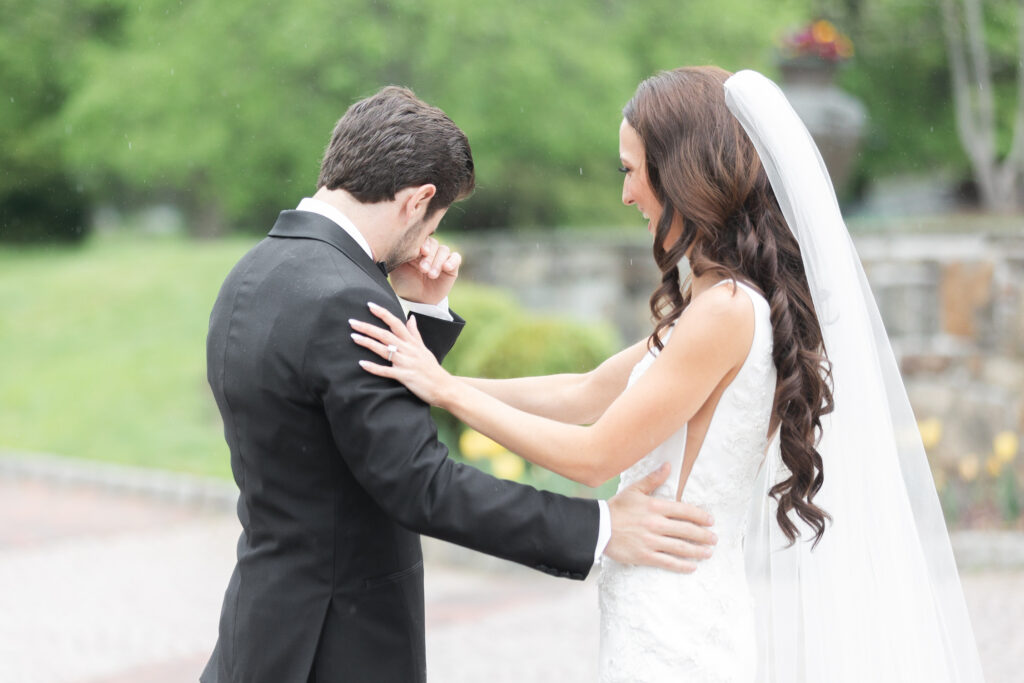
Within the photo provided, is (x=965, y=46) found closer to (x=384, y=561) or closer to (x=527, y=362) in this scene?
(x=527, y=362)

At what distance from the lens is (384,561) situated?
7.30ft

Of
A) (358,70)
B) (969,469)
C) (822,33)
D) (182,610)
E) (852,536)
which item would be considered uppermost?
(822,33)

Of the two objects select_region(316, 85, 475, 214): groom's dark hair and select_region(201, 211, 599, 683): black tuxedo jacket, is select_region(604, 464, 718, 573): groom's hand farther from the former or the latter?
select_region(316, 85, 475, 214): groom's dark hair

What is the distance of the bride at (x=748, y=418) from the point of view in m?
2.21

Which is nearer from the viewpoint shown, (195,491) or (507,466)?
(507,466)

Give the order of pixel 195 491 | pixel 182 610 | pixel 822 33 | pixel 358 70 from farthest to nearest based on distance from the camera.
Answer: pixel 358 70
pixel 822 33
pixel 195 491
pixel 182 610

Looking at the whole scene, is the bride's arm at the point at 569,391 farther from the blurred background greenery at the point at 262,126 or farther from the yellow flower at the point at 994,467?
the yellow flower at the point at 994,467

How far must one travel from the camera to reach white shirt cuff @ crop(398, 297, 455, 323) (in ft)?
8.26

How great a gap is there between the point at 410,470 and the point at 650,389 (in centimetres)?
51

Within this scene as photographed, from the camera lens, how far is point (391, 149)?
7.22 ft

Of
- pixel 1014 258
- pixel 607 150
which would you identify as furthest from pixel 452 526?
pixel 607 150

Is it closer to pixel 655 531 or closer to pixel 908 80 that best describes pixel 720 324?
pixel 655 531

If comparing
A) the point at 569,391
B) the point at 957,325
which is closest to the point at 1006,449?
the point at 957,325

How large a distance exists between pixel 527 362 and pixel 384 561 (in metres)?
5.22
